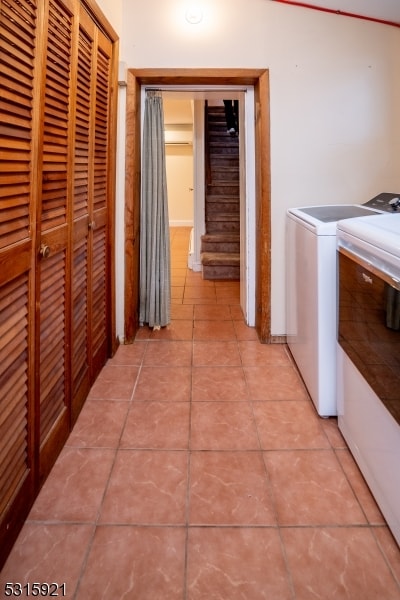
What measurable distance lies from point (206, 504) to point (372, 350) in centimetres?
78

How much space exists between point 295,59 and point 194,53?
2.11 feet

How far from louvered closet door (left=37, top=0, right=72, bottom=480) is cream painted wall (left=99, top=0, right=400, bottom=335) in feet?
4.08

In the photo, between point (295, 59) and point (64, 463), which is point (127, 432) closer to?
point (64, 463)

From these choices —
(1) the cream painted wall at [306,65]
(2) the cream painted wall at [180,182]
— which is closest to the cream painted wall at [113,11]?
(1) the cream painted wall at [306,65]

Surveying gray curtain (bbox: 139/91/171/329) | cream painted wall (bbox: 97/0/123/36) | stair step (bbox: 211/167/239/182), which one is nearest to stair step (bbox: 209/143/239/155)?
stair step (bbox: 211/167/239/182)

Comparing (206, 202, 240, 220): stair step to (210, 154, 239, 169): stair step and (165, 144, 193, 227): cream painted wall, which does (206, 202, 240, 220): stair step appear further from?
(165, 144, 193, 227): cream painted wall

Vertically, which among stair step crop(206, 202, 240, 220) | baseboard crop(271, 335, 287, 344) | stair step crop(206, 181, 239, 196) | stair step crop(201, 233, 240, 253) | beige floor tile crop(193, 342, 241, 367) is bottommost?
beige floor tile crop(193, 342, 241, 367)

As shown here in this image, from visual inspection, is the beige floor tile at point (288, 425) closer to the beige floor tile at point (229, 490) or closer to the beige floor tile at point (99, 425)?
the beige floor tile at point (229, 490)

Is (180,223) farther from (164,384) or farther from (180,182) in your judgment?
(164,384)

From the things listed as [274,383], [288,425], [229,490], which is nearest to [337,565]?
[229,490]

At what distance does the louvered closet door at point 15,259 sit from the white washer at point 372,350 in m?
1.08

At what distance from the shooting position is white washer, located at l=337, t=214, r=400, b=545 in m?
1.26

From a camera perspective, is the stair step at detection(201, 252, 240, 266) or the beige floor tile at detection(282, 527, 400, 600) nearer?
the beige floor tile at detection(282, 527, 400, 600)

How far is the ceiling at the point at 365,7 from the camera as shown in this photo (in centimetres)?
248
